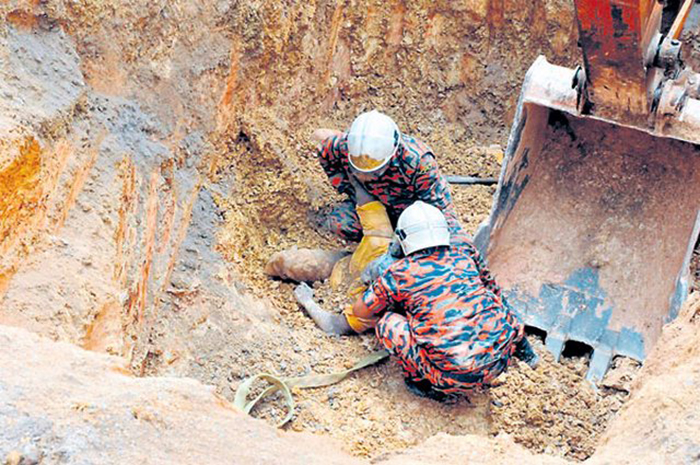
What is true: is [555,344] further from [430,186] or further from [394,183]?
[394,183]

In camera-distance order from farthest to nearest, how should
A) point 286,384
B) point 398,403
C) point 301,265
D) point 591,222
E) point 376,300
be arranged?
point 591,222 → point 301,265 → point 376,300 → point 398,403 → point 286,384

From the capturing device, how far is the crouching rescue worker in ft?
13.8

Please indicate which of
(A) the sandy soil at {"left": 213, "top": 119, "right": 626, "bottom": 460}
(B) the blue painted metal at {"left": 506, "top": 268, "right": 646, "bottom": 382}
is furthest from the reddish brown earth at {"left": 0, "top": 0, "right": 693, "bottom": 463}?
(B) the blue painted metal at {"left": 506, "top": 268, "right": 646, "bottom": 382}

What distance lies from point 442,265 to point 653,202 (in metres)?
1.42

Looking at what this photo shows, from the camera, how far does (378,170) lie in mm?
4234

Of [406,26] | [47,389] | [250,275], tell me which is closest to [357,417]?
[250,275]

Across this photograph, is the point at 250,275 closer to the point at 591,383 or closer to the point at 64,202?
the point at 64,202

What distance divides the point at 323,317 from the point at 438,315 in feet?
2.36

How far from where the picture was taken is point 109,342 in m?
2.83

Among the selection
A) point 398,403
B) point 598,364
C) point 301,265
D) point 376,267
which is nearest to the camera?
point 398,403

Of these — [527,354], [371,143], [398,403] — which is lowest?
[398,403]

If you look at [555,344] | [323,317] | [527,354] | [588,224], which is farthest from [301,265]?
[588,224]

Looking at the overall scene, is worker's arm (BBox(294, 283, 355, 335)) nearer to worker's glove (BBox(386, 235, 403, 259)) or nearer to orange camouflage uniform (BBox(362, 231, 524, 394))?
orange camouflage uniform (BBox(362, 231, 524, 394))

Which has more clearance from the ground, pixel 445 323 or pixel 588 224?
pixel 588 224
